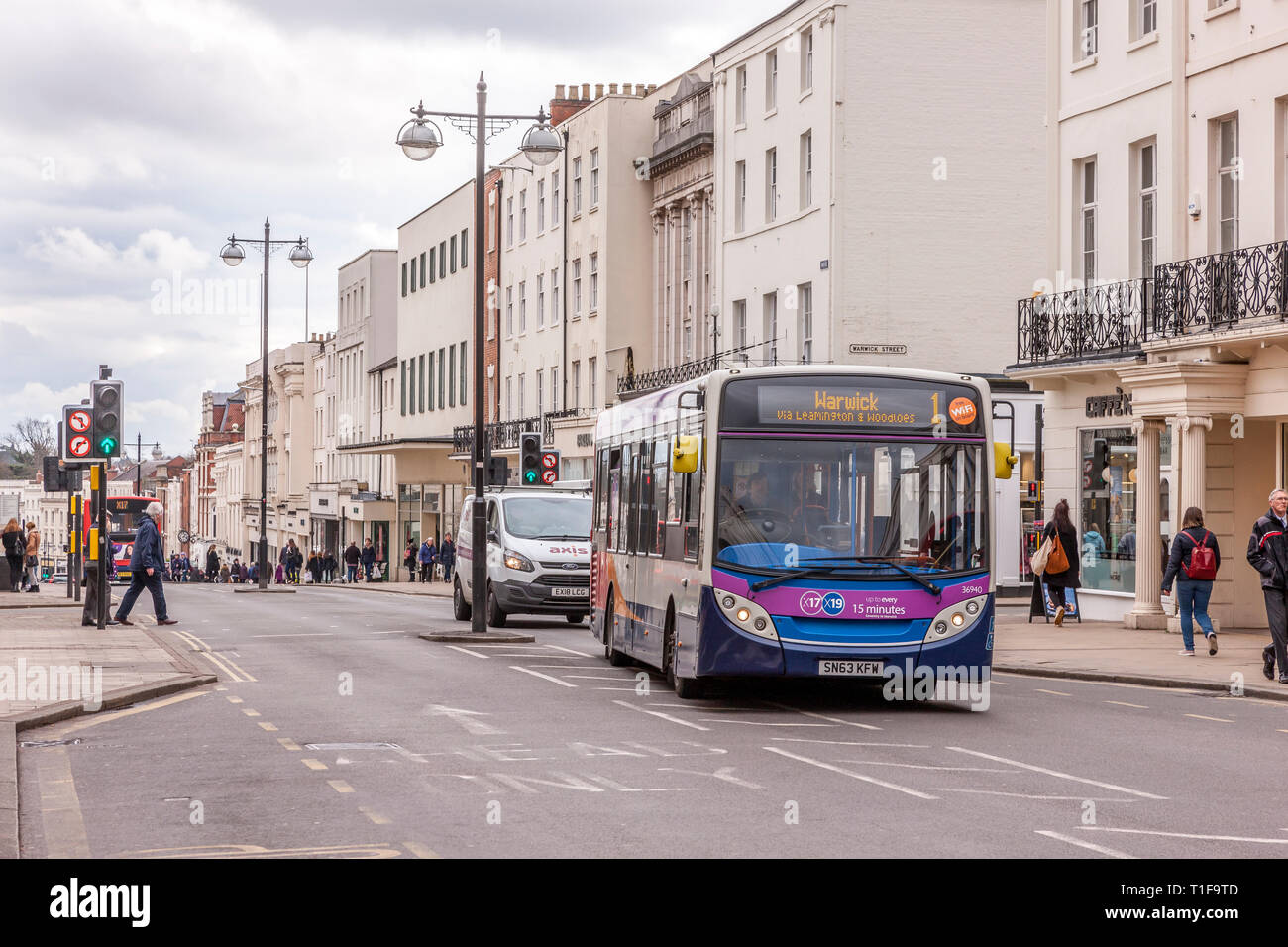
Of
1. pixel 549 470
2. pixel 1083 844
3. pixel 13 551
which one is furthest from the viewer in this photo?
pixel 13 551

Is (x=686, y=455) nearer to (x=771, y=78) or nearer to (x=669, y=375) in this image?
(x=771, y=78)

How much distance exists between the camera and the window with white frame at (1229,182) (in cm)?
2722

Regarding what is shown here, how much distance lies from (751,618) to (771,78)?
32.4m

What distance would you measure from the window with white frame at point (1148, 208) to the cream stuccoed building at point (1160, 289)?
0.11 ft

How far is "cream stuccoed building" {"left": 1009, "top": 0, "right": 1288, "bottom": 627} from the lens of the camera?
26453 mm

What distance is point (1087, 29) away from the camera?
104 ft

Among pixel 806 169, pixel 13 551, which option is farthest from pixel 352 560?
pixel 806 169

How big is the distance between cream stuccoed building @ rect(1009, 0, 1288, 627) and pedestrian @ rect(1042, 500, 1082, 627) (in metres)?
0.77

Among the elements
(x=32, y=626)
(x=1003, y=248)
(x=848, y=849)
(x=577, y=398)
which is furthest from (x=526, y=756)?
(x=577, y=398)

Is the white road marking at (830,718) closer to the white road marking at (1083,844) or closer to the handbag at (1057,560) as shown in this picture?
the white road marking at (1083,844)

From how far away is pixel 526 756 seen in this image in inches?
510

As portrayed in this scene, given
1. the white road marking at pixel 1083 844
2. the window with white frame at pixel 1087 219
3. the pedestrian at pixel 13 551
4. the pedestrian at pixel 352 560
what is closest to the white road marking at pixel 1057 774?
the white road marking at pixel 1083 844

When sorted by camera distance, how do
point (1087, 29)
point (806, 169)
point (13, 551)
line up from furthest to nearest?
point (806, 169) → point (13, 551) → point (1087, 29)

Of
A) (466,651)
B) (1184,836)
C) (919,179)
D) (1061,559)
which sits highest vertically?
(919,179)
